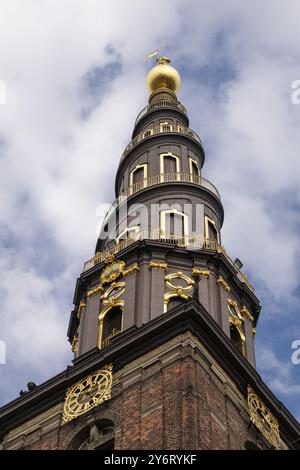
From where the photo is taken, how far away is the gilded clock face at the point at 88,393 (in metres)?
44.4

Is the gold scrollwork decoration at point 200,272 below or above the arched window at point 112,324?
above

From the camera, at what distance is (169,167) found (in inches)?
2366

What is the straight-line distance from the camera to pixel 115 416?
4319cm

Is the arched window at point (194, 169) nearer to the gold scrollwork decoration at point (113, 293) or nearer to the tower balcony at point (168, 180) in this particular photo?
the tower balcony at point (168, 180)

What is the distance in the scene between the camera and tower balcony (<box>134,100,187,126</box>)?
221 feet

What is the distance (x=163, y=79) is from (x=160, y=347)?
31.0 m

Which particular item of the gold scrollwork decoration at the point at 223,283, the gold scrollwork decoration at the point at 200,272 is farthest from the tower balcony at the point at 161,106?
the gold scrollwork decoration at the point at 200,272

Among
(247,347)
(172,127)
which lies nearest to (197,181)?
(172,127)

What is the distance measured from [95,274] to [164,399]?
1222 centimetres

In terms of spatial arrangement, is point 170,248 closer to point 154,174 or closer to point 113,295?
point 113,295

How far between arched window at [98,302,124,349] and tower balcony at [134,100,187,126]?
19.0 m

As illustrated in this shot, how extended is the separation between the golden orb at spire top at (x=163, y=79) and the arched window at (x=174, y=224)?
60.3ft

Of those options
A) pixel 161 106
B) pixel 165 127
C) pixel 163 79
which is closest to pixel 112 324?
pixel 165 127

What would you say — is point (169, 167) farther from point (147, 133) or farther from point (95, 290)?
point (95, 290)
